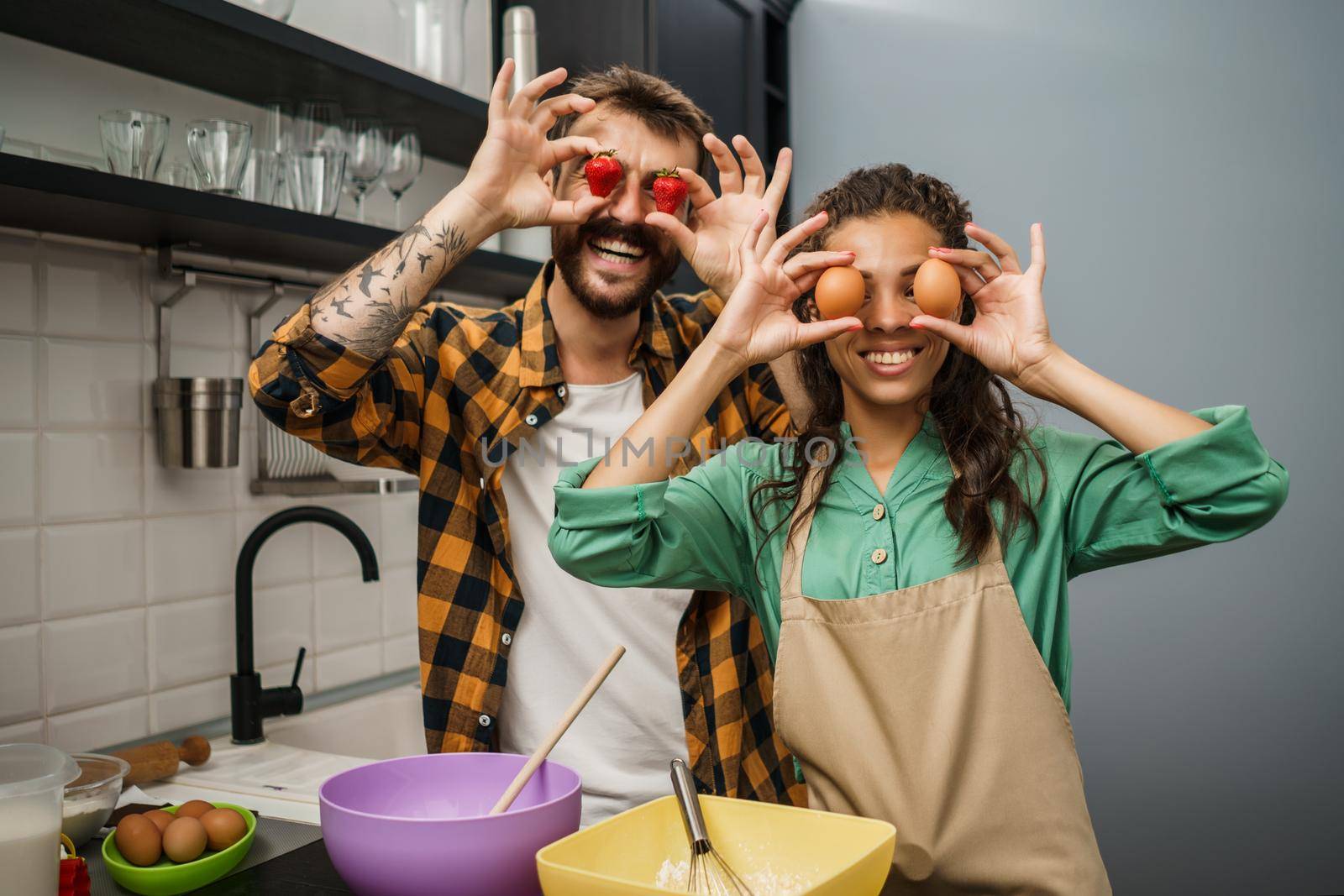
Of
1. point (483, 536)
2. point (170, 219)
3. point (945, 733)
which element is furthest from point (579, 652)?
point (170, 219)

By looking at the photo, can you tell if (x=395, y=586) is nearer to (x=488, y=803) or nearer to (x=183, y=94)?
(x=183, y=94)

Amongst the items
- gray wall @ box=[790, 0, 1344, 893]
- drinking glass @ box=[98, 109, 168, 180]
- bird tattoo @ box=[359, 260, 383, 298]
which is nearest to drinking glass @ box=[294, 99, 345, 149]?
drinking glass @ box=[98, 109, 168, 180]

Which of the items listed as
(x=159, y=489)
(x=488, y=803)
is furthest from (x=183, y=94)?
(x=488, y=803)

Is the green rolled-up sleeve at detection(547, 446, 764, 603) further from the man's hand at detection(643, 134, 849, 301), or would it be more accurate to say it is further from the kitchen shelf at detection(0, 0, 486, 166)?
the kitchen shelf at detection(0, 0, 486, 166)

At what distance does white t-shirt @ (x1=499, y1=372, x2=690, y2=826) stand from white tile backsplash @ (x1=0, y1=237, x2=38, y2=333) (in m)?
0.73

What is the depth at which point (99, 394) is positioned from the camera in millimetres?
1586

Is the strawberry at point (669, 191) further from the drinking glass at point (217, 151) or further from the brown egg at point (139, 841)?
the brown egg at point (139, 841)

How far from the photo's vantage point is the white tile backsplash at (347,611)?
77.8 inches

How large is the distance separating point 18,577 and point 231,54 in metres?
0.83

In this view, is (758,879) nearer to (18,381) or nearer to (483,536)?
(483,536)

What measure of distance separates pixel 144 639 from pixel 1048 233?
2.49 metres

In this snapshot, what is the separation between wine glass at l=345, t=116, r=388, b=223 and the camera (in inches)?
68.0

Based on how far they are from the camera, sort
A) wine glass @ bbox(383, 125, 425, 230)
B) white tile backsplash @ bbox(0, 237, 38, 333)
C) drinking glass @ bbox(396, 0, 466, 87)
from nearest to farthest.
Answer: white tile backsplash @ bbox(0, 237, 38, 333) < wine glass @ bbox(383, 125, 425, 230) < drinking glass @ bbox(396, 0, 466, 87)

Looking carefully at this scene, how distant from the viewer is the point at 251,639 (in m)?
1.73
